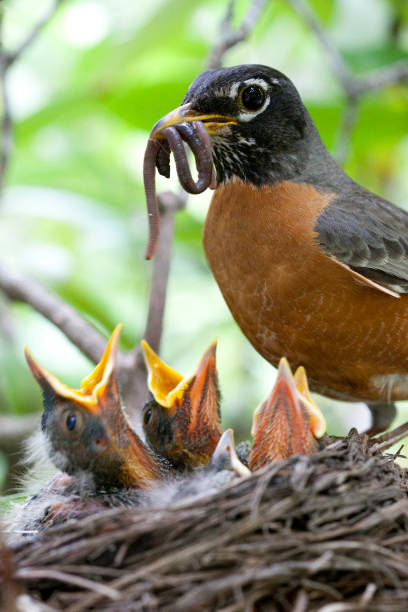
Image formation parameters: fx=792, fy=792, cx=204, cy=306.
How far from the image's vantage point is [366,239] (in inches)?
126

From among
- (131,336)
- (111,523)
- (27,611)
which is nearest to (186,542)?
(111,523)

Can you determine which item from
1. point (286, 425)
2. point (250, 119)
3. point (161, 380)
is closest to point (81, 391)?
point (161, 380)

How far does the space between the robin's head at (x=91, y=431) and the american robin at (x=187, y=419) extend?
196mm

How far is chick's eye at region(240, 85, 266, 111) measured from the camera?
3059 millimetres

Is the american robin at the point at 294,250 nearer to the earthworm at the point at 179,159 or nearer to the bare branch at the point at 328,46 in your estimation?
the earthworm at the point at 179,159

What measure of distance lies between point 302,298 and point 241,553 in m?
1.32

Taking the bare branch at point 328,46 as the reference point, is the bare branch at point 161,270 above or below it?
below

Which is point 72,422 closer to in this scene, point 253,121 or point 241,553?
point 241,553

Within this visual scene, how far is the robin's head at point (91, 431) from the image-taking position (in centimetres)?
256

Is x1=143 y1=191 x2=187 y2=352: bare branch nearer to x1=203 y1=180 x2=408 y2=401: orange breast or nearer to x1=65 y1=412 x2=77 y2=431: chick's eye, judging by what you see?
x1=203 y1=180 x2=408 y2=401: orange breast

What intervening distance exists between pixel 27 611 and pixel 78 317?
1.79m

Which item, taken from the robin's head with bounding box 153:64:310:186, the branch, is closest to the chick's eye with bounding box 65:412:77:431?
the robin's head with bounding box 153:64:310:186

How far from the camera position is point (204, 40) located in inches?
216

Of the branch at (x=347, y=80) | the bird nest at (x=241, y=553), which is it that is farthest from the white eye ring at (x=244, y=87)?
the bird nest at (x=241, y=553)
